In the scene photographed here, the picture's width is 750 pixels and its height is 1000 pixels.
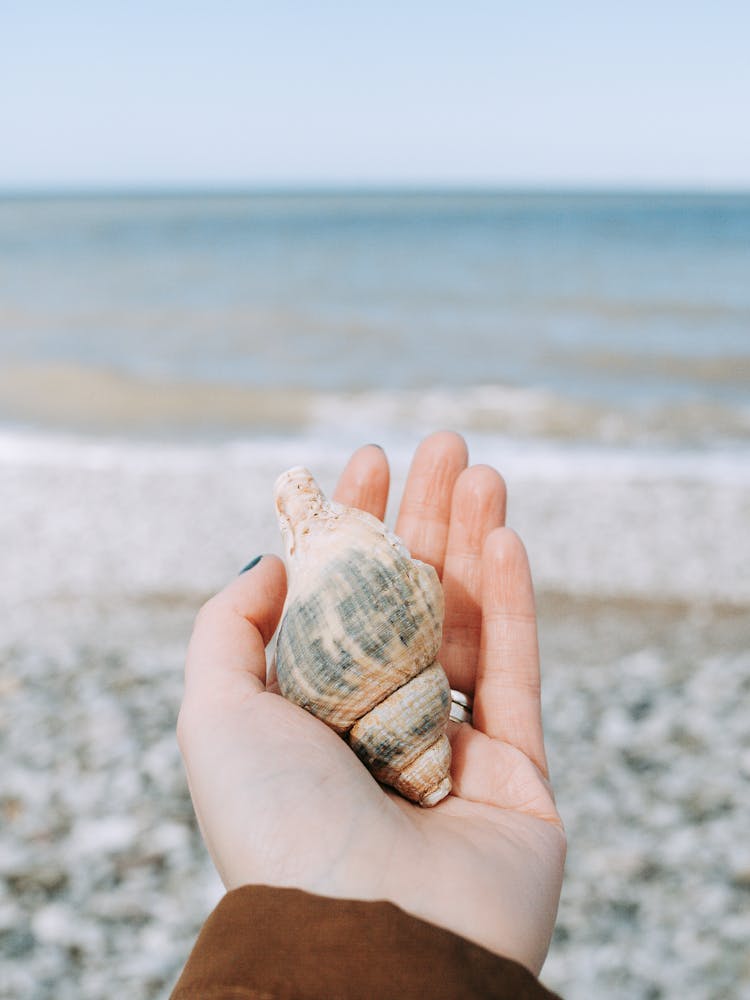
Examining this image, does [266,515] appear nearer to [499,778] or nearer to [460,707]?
[460,707]

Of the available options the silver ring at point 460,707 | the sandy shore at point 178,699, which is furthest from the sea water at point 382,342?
the silver ring at point 460,707

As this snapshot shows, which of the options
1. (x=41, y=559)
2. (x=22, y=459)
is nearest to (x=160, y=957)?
(x=41, y=559)

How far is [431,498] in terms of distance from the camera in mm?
3775

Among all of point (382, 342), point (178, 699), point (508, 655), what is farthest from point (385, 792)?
point (382, 342)

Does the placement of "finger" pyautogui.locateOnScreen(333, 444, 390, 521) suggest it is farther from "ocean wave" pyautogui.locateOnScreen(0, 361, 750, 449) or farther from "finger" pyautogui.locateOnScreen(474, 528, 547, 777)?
"ocean wave" pyautogui.locateOnScreen(0, 361, 750, 449)

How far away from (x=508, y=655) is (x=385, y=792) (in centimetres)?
75

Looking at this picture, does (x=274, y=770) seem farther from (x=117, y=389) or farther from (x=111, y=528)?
(x=117, y=389)

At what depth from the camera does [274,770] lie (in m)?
2.28

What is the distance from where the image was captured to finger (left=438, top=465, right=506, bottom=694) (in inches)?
135

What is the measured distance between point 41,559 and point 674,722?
520cm

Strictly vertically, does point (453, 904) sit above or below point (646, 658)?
above

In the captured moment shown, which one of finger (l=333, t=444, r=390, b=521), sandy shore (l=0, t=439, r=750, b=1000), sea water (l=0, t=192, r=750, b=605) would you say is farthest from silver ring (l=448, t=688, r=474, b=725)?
sea water (l=0, t=192, r=750, b=605)

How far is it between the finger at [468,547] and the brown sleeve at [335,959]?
5.06 feet

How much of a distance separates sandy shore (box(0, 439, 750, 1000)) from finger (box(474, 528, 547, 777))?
3.84 ft
